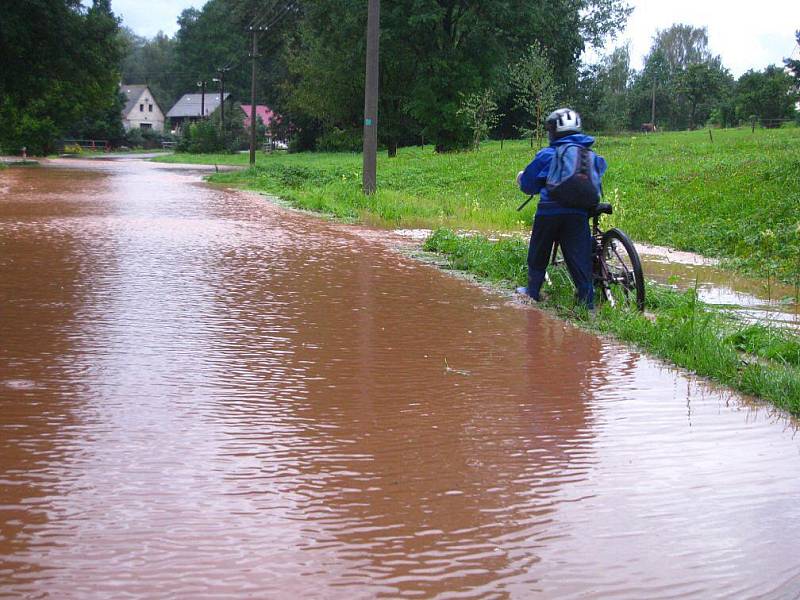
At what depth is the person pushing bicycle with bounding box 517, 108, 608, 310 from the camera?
7.45 metres

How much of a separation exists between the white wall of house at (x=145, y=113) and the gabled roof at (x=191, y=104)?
12.0 feet

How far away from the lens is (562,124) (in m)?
7.62

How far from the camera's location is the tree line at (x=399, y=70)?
4247 cm

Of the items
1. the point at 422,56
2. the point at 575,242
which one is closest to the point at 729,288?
the point at 575,242

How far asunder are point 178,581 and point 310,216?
13.6m

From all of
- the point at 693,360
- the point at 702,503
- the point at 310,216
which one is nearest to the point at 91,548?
the point at 702,503

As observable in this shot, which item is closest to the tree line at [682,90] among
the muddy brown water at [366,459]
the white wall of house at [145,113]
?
the muddy brown water at [366,459]

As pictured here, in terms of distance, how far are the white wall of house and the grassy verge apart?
129 m

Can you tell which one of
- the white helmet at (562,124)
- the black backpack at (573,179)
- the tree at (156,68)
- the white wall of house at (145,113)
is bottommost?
the black backpack at (573,179)

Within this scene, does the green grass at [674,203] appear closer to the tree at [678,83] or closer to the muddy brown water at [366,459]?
the muddy brown water at [366,459]

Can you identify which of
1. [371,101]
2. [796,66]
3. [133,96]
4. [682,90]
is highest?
[133,96]

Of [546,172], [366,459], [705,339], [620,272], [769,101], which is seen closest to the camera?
[366,459]

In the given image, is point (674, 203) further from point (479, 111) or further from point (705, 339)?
point (479, 111)

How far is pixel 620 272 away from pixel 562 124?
1245 mm
